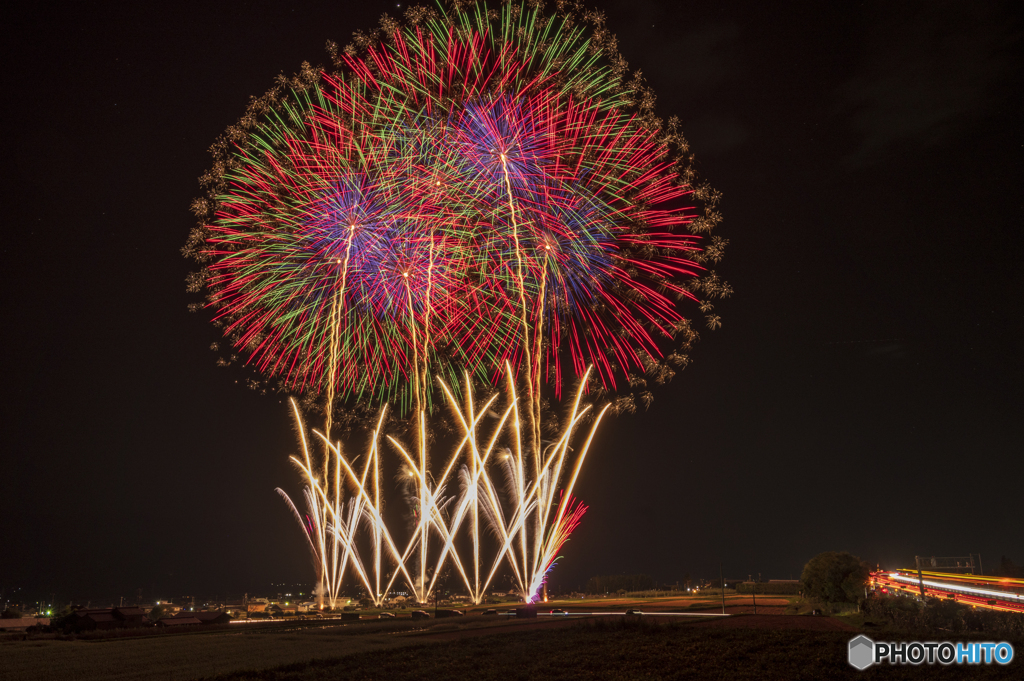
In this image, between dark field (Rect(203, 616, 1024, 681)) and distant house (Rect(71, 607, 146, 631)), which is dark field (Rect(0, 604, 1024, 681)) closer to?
dark field (Rect(203, 616, 1024, 681))

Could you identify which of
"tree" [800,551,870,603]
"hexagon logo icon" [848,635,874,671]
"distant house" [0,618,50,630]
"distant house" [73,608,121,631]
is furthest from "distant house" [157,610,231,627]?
"hexagon logo icon" [848,635,874,671]

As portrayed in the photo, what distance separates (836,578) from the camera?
4181cm

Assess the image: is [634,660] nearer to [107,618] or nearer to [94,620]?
[94,620]

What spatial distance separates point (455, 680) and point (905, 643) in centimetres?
1544

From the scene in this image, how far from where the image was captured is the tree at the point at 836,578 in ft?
133

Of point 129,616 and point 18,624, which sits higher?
point 129,616

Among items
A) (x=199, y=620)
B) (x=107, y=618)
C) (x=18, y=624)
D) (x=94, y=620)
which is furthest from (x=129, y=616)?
(x=18, y=624)

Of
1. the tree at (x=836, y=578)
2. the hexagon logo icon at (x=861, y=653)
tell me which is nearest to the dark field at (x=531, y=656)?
the hexagon logo icon at (x=861, y=653)

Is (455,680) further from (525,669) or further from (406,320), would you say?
(406,320)

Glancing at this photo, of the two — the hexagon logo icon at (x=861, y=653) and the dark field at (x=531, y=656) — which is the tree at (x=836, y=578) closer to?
the dark field at (x=531, y=656)

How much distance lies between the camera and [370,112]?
116 feet

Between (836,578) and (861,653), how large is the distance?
71.6 ft

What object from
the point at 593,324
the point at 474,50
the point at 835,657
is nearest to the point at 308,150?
the point at 474,50

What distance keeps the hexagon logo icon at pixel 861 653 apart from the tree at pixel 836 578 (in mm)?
18296
